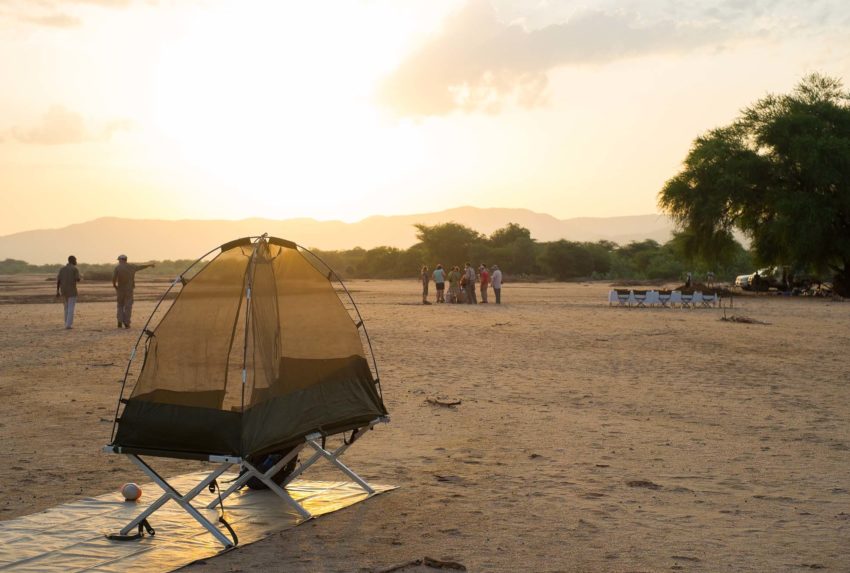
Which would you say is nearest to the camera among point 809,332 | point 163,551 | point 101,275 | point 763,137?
point 163,551

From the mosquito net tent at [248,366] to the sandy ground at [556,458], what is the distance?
804 millimetres

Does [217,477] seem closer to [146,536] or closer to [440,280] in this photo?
[146,536]

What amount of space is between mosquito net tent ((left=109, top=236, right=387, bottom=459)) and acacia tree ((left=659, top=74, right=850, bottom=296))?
3893cm

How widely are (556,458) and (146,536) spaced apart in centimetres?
396

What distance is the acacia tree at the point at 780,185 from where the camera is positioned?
4375cm

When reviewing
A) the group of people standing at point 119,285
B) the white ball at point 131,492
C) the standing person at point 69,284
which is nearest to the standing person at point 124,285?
the group of people standing at point 119,285

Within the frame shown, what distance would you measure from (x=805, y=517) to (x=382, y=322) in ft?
67.8

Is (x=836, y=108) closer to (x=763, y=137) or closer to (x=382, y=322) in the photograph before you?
(x=763, y=137)

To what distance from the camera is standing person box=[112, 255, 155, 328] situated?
Result: 75.9ft

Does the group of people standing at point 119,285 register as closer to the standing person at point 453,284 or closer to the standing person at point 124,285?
the standing person at point 124,285

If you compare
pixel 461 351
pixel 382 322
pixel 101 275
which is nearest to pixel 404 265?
pixel 101 275

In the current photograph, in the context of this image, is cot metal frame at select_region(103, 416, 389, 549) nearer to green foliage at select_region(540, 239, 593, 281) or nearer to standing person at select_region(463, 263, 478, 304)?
standing person at select_region(463, 263, 478, 304)

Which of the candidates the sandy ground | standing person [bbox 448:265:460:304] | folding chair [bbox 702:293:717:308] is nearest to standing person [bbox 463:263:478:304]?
standing person [bbox 448:265:460:304]

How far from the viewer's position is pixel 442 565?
594 cm
